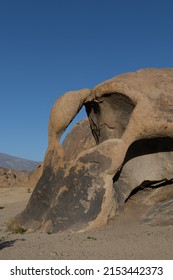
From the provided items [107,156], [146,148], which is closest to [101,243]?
[107,156]

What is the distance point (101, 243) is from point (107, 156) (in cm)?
235

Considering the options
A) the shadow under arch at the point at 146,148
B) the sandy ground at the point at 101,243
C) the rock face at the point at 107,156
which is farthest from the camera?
the shadow under arch at the point at 146,148

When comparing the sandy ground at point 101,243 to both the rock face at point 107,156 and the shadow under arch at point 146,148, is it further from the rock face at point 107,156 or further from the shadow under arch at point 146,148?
the shadow under arch at point 146,148

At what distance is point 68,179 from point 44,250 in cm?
280

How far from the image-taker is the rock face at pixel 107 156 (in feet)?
31.1

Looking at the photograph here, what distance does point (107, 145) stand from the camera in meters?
9.58

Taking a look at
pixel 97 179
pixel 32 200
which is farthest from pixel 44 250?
pixel 32 200

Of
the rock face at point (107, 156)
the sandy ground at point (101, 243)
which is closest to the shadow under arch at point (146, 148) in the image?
the rock face at point (107, 156)

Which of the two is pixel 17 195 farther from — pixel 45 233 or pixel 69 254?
pixel 69 254

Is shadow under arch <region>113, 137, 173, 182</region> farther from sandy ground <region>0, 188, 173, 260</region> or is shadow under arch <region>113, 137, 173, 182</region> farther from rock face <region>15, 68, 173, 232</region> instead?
sandy ground <region>0, 188, 173, 260</region>

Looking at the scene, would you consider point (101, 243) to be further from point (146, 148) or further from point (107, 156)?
point (146, 148)

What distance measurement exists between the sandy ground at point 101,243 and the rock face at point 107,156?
1.45ft

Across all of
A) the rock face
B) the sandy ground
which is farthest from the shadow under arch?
the sandy ground

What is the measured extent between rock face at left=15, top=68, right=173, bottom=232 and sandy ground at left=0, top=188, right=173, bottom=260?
1.45ft
